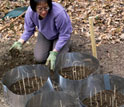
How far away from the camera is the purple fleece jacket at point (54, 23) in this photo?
2.32m

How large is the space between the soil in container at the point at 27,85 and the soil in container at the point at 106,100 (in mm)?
545

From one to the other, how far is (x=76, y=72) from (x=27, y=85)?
58 cm

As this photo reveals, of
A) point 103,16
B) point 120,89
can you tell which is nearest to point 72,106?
point 120,89

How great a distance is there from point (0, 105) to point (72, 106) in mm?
746

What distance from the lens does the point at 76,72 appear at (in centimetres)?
246

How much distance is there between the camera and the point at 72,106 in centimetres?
189

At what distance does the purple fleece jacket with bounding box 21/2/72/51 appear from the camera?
2324 mm

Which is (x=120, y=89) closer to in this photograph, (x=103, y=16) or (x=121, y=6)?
(x=103, y=16)

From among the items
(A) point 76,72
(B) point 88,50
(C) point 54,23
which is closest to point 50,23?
(C) point 54,23

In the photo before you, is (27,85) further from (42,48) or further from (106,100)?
(106,100)

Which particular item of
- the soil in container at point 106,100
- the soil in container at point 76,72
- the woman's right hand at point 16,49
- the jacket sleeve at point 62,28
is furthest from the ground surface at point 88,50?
the jacket sleeve at point 62,28

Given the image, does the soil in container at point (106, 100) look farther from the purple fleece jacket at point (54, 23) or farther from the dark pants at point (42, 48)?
the dark pants at point (42, 48)

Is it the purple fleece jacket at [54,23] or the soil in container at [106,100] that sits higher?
the purple fleece jacket at [54,23]

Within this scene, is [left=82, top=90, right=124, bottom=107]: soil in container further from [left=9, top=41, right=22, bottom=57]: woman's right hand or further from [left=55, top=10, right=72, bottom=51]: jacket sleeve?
[left=9, top=41, right=22, bottom=57]: woman's right hand
